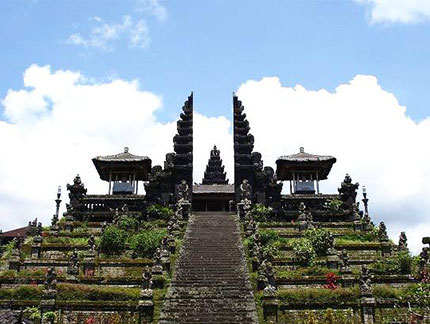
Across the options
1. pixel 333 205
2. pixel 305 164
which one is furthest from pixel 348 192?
pixel 305 164

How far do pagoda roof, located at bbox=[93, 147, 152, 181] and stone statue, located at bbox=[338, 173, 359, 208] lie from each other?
16.4 m

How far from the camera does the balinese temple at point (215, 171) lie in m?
56.0

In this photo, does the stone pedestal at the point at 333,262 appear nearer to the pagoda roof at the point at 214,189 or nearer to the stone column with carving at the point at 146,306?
the stone column with carving at the point at 146,306

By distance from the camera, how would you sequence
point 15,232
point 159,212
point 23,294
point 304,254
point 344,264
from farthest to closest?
point 15,232
point 159,212
point 304,254
point 344,264
point 23,294

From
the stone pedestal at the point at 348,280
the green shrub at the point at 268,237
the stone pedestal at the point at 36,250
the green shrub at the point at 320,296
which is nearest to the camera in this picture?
the green shrub at the point at 320,296

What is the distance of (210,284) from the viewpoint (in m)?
24.0

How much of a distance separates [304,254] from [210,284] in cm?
600

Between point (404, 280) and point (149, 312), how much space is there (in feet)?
38.2

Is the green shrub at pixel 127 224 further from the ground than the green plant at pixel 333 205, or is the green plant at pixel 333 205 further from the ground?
the green plant at pixel 333 205

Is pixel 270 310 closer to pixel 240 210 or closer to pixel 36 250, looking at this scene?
pixel 36 250

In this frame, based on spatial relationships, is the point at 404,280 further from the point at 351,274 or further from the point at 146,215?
the point at 146,215

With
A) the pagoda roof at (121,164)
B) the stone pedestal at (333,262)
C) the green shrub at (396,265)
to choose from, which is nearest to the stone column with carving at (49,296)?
the stone pedestal at (333,262)

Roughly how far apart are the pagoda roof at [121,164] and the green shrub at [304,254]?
70.7 feet

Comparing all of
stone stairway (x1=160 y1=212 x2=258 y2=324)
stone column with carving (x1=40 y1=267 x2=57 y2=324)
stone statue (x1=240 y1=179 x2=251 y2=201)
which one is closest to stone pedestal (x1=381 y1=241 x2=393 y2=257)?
stone stairway (x1=160 y1=212 x2=258 y2=324)
